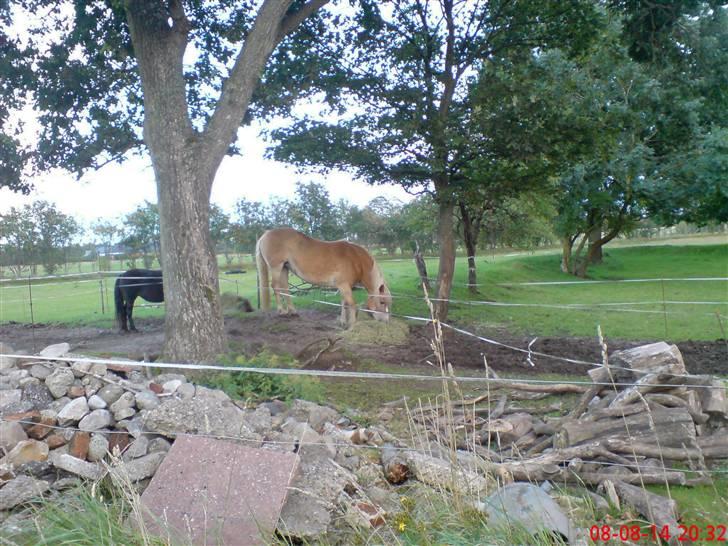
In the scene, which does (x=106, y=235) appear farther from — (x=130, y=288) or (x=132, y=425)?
(x=132, y=425)

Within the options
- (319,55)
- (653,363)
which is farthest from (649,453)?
(319,55)

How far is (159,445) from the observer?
3.77 meters

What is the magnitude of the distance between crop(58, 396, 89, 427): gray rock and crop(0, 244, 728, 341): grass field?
3940mm

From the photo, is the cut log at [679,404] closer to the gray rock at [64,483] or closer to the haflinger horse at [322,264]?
the gray rock at [64,483]

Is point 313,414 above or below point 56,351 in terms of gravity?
below

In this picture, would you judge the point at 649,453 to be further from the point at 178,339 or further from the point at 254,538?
the point at 178,339

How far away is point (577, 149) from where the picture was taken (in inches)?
393

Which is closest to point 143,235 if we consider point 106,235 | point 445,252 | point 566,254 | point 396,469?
point 106,235

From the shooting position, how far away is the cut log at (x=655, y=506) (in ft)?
10.1

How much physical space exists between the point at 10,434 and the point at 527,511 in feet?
10.4

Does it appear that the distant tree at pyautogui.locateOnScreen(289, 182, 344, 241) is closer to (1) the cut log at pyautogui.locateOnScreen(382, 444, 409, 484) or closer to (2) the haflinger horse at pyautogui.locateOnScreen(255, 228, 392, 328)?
(2) the haflinger horse at pyautogui.locateOnScreen(255, 228, 392, 328)

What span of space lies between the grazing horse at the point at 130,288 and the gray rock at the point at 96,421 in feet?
22.0

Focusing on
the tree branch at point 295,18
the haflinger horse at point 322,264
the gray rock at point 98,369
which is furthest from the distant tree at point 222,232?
the gray rock at point 98,369

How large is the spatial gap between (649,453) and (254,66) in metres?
5.98
